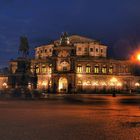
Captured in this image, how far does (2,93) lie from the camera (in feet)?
240

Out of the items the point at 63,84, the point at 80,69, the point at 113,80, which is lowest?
the point at 63,84

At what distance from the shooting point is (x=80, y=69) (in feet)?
466

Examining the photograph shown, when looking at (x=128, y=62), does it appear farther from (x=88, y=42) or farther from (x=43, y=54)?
(x=43, y=54)

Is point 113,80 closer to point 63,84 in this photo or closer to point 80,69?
point 80,69

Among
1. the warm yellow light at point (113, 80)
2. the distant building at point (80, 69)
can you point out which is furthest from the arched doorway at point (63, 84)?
the warm yellow light at point (113, 80)

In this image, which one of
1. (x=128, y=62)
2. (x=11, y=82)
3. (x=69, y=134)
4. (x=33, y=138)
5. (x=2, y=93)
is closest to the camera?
(x=33, y=138)

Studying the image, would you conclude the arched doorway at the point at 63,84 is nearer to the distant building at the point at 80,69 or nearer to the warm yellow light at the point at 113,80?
the distant building at the point at 80,69

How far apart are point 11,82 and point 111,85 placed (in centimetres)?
6359

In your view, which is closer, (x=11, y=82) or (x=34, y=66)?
(x=11, y=82)

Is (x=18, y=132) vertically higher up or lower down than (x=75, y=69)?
lower down

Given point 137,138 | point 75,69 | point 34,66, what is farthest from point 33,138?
point 34,66

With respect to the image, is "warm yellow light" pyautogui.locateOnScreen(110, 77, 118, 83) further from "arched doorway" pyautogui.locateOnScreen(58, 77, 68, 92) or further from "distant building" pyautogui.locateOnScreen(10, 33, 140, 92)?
"arched doorway" pyautogui.locateOnScreen(58, 77, 68, 92)

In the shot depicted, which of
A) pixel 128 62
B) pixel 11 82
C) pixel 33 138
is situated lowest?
pixel 33 138

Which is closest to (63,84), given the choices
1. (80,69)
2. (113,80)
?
(80,69)
